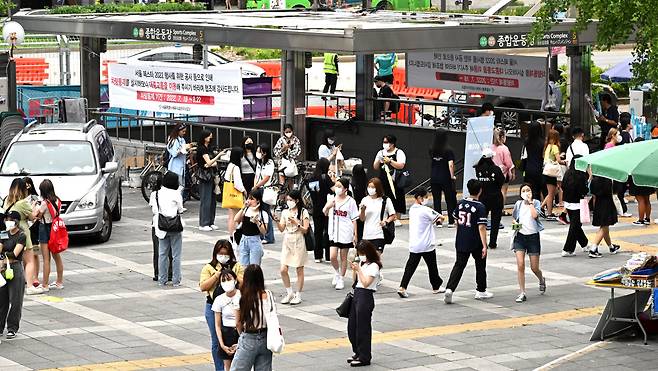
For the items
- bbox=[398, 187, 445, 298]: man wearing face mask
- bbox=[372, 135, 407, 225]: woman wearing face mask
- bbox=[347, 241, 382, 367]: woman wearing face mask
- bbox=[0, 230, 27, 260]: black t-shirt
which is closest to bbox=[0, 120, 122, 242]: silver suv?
bbox=[372, 135, 407, 225]: woman wearing face mask

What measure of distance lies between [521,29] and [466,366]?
12.3 m

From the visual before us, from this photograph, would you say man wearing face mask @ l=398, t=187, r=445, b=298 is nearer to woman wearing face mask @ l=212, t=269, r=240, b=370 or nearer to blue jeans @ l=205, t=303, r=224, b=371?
blue jeans @ l=205, t=303, r=224, b=371

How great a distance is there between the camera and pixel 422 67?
3128 centimetres

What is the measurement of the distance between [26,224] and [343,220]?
403 centimetres

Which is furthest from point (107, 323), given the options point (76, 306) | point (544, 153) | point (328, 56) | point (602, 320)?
point (328, 56)

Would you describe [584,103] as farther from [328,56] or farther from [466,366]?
[466,366]

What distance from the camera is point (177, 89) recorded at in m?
29.1

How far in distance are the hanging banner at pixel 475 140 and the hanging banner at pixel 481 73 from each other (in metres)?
5.87

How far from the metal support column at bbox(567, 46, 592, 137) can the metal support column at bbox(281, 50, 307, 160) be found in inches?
213

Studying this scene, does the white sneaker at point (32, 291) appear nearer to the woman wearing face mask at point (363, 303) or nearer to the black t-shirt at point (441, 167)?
the woman wearing face mask at point (363, 303)

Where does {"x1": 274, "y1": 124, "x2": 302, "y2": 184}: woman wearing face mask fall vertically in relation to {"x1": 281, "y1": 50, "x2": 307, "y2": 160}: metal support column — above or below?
below

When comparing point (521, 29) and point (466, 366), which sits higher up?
point (521, 29)

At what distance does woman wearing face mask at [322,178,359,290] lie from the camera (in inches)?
749

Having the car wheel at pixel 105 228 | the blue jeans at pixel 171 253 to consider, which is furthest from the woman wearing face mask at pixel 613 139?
the blue jeans at pixel 171 253
